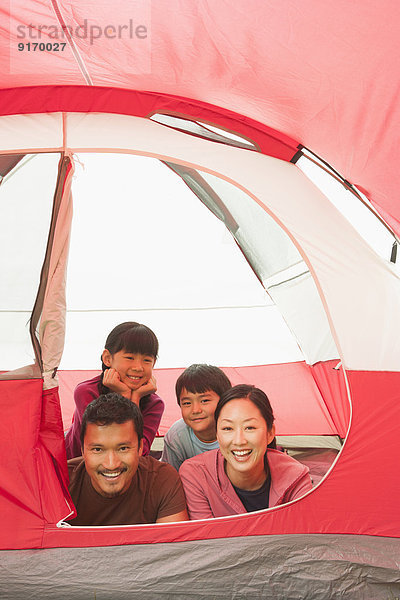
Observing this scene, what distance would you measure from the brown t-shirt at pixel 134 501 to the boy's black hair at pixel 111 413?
0.13 m

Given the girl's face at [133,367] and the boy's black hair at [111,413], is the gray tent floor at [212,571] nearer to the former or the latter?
the boy's black hair at [111,413]

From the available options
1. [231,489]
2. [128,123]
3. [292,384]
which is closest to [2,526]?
[231,489]

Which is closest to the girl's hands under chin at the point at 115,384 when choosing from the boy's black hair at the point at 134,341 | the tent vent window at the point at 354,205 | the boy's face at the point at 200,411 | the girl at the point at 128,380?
the girl at the point at 128,380

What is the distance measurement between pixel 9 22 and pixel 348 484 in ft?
4.92

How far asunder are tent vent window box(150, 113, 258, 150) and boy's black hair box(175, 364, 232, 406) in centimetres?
88

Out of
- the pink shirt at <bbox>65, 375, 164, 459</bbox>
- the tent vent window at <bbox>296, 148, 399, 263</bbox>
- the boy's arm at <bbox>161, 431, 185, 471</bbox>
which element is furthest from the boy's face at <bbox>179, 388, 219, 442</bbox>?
the tent vent window at <bbox>296, 148, 399, 263</bbox>

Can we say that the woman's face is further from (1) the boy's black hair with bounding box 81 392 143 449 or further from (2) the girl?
(2) the girl

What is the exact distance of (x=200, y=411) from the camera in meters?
2.30

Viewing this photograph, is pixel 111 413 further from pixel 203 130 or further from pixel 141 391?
pixel 203 130

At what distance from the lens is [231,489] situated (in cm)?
187

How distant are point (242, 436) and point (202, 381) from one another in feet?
1.60

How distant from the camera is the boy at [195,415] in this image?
2.31 m

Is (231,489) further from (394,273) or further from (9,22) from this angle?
(9,22)

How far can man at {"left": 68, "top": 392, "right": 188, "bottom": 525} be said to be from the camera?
180 cm
